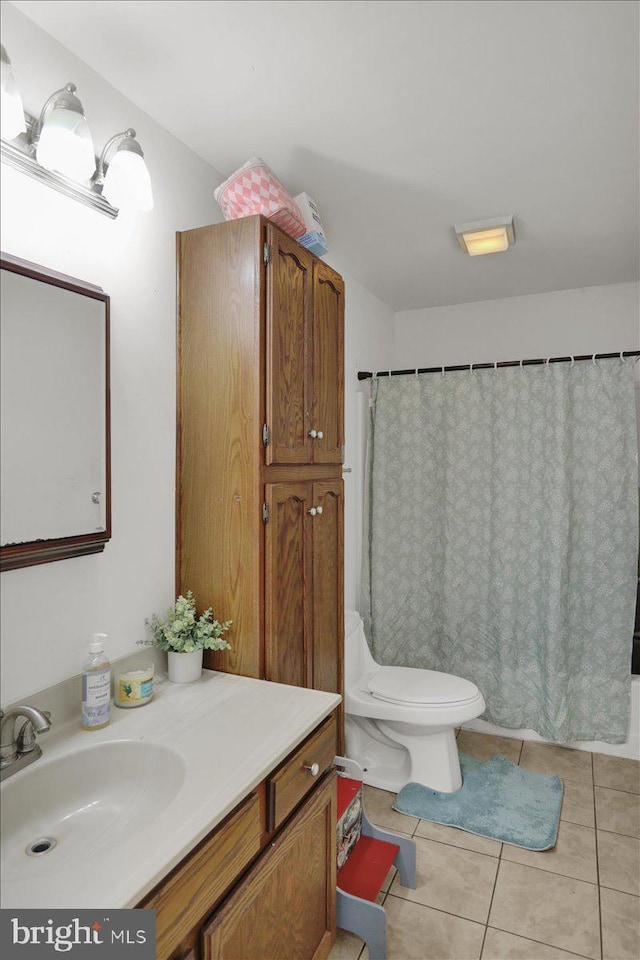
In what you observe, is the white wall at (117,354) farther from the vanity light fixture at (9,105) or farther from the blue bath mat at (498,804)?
the blue bath mat at (498,804)

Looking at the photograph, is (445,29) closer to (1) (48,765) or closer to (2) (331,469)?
(2) (331,469)

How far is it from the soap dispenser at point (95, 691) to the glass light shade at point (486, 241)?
6.88ft

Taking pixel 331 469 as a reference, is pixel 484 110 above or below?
above

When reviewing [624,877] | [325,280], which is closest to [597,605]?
[624,877]

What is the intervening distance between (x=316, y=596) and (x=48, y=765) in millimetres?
971

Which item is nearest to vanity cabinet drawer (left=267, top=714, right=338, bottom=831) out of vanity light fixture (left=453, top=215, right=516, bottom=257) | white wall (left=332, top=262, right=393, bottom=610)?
white wall (left=332, top=262, right=393, bottom=610)

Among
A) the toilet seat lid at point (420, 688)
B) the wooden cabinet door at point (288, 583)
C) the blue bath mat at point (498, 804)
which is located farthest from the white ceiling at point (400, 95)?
the blue bath mat at point (498, 804)

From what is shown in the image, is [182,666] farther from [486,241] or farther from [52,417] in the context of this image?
[486,241]

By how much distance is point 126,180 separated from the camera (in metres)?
1.40

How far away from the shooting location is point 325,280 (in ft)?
6.60

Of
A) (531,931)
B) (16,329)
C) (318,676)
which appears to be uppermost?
(16,329)

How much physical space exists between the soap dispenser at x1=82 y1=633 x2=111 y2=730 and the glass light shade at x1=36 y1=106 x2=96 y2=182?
3.50ft

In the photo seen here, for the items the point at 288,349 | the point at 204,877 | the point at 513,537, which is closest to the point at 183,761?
the point at 204,877

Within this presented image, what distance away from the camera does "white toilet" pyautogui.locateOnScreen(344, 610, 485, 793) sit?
7.79 feet
